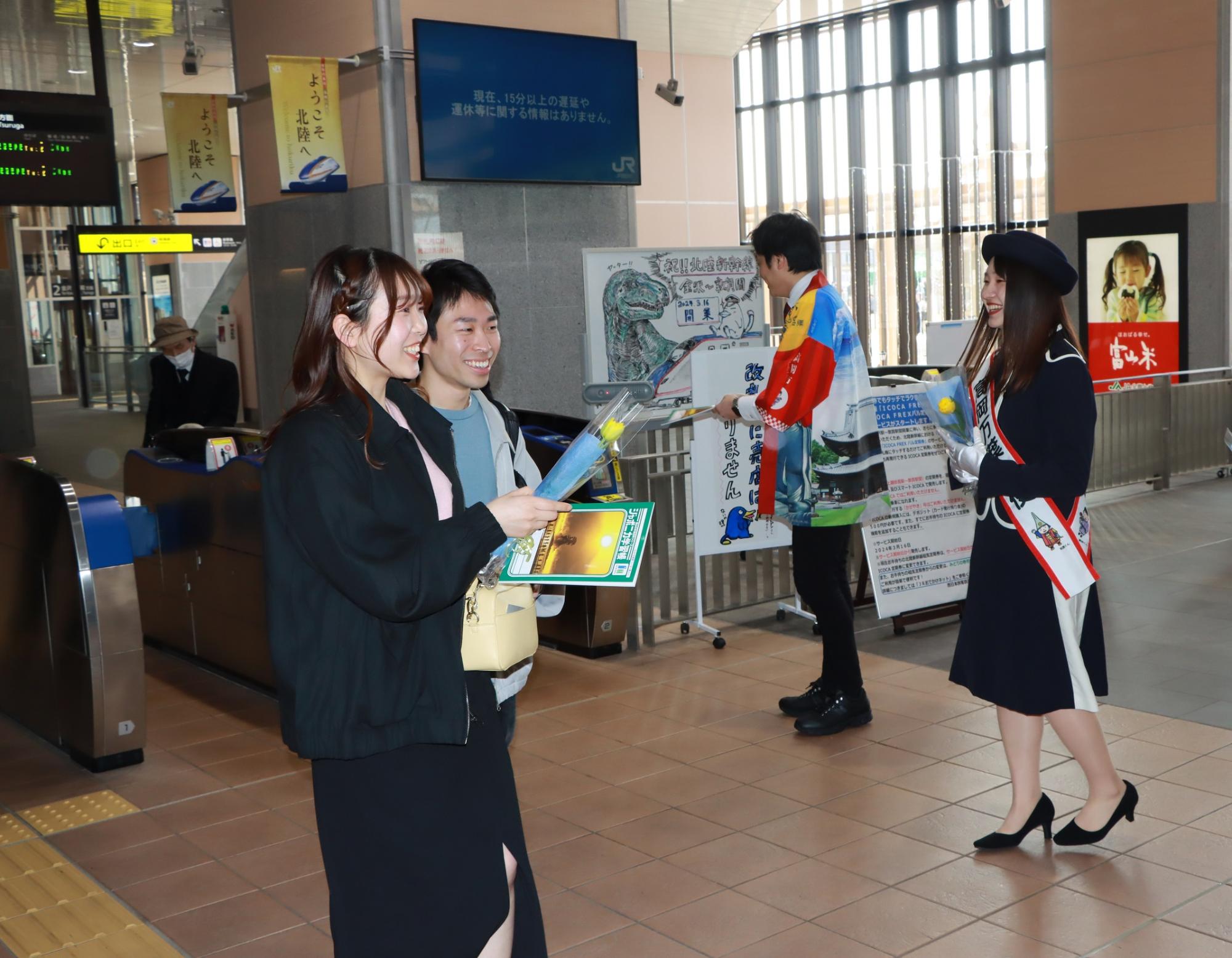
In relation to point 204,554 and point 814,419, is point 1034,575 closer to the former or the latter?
point 814,419

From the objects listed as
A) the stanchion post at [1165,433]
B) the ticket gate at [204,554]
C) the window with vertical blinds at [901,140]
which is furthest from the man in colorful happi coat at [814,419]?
the window with vertical blinds at [901,140]

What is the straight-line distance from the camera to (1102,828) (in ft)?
10.8

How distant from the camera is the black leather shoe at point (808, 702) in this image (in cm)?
442

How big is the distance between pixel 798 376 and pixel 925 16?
15.9 meters

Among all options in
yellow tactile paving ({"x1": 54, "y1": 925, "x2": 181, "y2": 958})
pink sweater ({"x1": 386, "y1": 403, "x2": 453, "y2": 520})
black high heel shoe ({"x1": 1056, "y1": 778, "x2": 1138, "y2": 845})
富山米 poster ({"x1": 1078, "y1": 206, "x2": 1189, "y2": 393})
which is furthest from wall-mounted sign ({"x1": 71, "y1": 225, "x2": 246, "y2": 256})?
pink sweater ({"x1": 386, "y1": 403, "x2": 453, "y2": 520})

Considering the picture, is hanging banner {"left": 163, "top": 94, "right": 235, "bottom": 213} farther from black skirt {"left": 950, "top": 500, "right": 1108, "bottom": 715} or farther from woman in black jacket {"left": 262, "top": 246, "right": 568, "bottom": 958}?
woman in black jacket {"left": 262, "top": 246, "right": 568, "bottom": 958}

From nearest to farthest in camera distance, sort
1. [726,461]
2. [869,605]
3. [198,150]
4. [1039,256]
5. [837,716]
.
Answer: [1039,256]
[837,716]
[726,461]
[869,605]
[198,150]

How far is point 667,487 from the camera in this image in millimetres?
5984

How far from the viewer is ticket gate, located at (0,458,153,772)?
14.0 feet

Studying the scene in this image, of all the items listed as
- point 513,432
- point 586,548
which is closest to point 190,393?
point 513,432

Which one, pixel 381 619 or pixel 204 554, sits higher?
pixel 381 619

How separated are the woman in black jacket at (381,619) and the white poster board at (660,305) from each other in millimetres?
4580

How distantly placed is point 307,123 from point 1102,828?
579 cm

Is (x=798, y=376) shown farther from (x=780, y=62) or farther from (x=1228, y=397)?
(x=780, y=62)
